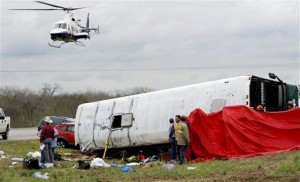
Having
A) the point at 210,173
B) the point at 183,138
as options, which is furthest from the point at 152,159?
the point at 210,173

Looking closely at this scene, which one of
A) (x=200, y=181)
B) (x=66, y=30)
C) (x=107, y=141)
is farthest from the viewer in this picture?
(x=66, y=30)

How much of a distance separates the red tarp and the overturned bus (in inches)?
35.6

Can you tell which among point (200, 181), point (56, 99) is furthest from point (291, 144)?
point (56, 99)

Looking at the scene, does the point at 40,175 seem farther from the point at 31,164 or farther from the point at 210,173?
the point at 210,173

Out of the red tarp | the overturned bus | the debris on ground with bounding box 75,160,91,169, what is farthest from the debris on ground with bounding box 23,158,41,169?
the overturned bus

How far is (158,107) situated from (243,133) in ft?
15.2

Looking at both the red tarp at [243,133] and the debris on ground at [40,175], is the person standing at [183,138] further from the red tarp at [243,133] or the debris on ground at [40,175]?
the debris on ground at [40,175]

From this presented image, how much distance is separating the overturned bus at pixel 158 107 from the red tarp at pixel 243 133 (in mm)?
904

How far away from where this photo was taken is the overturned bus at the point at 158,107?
61.9 feet

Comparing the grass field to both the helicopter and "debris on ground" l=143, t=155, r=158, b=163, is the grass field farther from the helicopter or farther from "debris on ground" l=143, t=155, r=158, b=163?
the helicopter

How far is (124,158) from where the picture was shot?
71.4 feet

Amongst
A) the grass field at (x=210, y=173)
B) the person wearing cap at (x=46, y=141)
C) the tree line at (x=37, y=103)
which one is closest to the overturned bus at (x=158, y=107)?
the grass field at (x=210, y=173)

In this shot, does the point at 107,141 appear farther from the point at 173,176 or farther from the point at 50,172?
the point at 173,176

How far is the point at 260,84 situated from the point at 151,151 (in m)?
5.66
